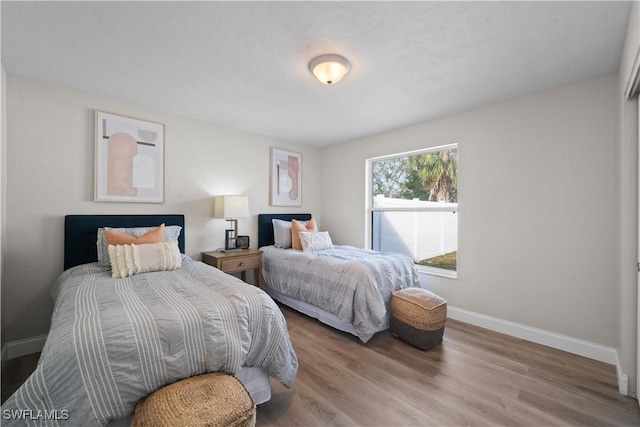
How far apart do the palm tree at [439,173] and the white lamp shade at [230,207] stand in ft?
7.80

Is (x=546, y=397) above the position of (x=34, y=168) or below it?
below

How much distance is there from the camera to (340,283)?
8.79 ft

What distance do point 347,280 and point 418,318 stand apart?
72 centimetres

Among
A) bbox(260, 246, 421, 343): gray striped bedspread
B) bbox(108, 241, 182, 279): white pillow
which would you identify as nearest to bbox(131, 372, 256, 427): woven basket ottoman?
bbox(108, 241, 182, 279): white pillow

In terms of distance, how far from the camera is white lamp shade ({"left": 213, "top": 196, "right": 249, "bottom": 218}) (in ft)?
10.8

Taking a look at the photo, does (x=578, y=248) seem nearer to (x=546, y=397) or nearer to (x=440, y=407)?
(x=546, y=397)

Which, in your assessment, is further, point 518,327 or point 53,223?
point 518,327

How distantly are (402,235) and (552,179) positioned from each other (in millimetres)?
1789

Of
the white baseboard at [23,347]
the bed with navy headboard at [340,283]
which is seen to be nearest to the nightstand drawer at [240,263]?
the bed with navy headboard at [340,283]

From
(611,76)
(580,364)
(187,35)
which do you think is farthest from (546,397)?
(187,35)

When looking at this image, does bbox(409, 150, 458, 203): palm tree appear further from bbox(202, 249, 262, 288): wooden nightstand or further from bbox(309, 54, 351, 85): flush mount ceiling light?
bbox(202, 249, 262, 288): wooden nightstand

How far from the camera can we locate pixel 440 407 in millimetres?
1696

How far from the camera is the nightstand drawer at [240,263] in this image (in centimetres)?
310

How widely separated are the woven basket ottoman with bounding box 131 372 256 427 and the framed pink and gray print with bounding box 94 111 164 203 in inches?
91.5
